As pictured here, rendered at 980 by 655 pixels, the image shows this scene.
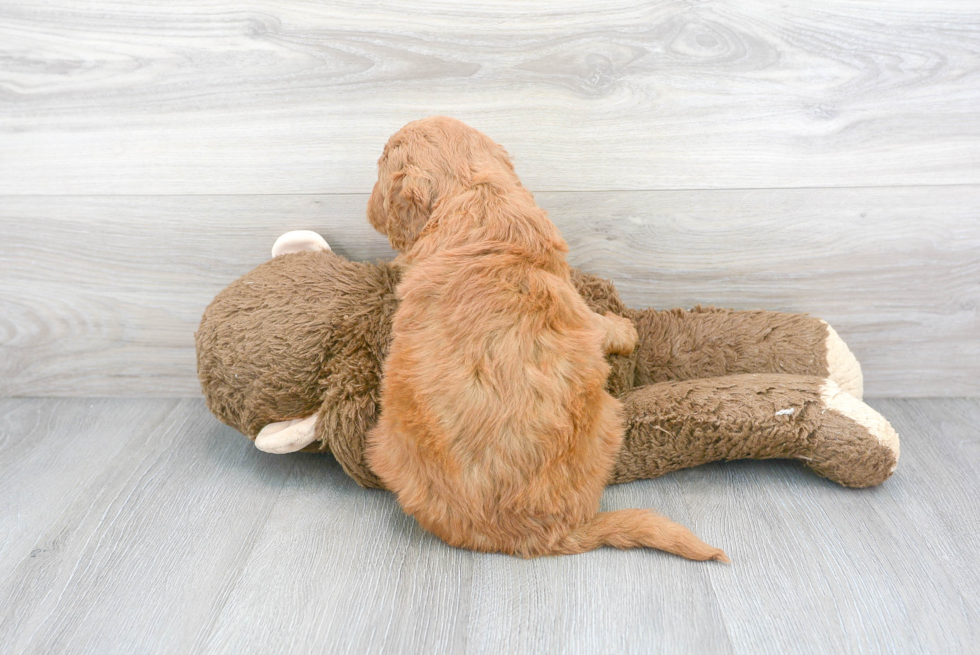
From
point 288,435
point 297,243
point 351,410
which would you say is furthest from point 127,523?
point 297,243

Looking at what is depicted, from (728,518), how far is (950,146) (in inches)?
29.1

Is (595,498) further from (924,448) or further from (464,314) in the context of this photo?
(924,448)

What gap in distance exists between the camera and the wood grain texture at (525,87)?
1.12 metres

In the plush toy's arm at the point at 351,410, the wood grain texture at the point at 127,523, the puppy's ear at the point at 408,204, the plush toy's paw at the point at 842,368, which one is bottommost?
the wood grain texture at the point at 127,523

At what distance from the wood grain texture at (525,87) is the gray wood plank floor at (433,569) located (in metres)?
0.51

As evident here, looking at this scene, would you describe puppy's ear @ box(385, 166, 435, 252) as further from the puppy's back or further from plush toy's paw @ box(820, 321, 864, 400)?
plush toy's paw @ box(820, 321, 864, 400)

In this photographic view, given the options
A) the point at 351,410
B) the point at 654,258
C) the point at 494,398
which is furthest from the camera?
the point at 654,258

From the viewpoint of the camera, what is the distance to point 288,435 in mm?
1051

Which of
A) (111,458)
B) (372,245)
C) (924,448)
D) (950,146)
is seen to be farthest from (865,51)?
(111,458)

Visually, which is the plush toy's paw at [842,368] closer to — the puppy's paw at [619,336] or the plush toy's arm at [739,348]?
the plush toy's arm at [739,348]

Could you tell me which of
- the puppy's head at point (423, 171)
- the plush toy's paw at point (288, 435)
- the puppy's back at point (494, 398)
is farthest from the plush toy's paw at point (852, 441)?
the plush toy's paw at point (288, 435)

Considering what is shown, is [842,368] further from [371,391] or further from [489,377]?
Result: [371,391]

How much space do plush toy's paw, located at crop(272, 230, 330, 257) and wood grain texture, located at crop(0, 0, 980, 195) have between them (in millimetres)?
86

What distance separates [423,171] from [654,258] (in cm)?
50
